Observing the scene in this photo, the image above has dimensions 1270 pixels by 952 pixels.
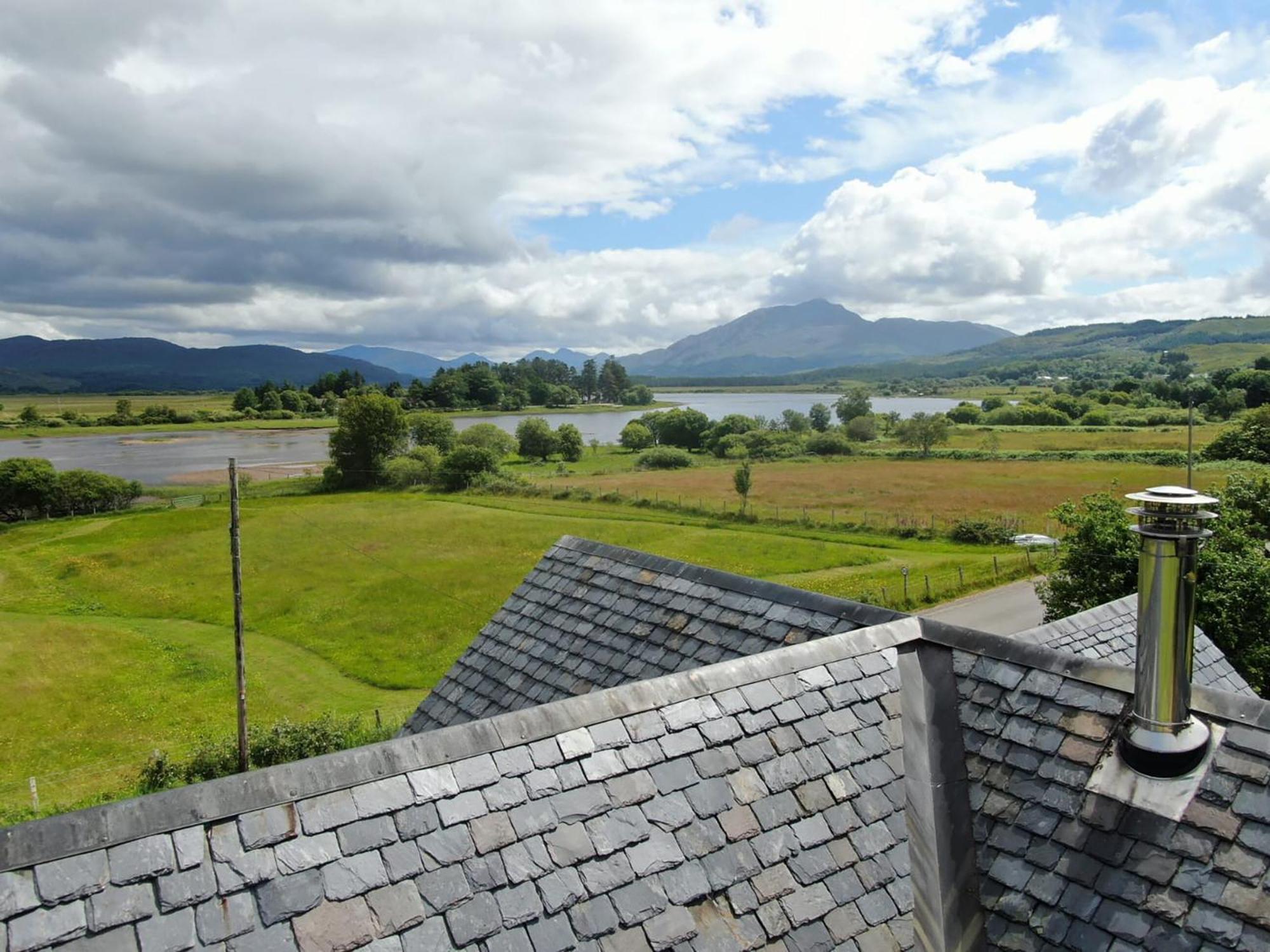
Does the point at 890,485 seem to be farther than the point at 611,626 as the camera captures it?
Yes

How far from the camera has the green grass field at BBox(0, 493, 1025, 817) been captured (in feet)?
81.4

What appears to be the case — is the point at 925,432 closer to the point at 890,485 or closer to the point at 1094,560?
the point at 890,485

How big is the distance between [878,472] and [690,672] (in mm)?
68829

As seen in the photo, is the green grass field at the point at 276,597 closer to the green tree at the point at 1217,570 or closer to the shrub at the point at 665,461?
the green tree at the point at 1217,570

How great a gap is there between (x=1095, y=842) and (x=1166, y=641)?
1.27 meters

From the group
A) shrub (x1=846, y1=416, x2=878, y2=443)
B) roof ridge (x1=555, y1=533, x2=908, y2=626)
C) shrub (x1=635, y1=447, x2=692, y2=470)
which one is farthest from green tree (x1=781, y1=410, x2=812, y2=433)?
roof ridge (x1=555, y1=533, x2=908, y2=626)

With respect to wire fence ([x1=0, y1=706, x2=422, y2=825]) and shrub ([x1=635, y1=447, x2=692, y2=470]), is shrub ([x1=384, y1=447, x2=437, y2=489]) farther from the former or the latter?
wire fence ([x1=0, y1=706, x2=422, y2=825])

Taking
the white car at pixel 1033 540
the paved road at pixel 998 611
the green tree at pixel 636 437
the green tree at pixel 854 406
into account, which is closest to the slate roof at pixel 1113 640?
the paved road at pixel 998 611

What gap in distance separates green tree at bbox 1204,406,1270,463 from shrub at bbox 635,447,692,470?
47494 mm

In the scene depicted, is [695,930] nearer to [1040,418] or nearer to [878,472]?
[878,472]

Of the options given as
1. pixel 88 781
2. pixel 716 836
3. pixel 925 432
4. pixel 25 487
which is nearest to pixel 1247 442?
pixel 925 432

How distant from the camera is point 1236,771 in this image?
4.50m

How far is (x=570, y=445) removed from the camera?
9650 cm

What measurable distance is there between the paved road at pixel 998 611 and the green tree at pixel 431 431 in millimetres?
68695
